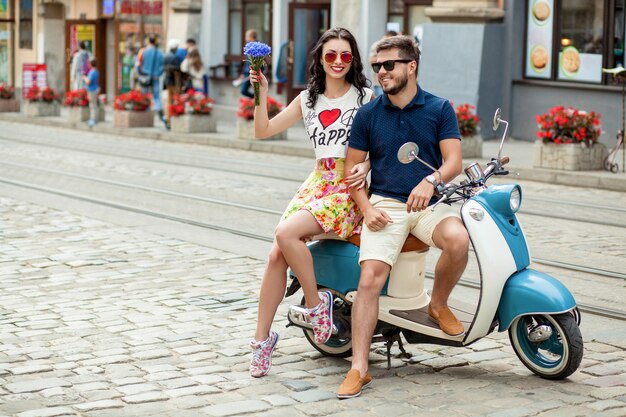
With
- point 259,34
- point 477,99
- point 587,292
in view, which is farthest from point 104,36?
point 587,292

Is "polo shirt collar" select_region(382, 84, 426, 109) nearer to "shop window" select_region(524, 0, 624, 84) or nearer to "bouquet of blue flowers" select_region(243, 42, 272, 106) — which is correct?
"bouquet of blue flowers" select_region(243, 42, 272, 106)

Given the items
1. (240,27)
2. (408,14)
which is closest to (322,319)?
(408,14)

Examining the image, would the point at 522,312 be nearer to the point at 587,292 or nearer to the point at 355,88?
the point at 355,88

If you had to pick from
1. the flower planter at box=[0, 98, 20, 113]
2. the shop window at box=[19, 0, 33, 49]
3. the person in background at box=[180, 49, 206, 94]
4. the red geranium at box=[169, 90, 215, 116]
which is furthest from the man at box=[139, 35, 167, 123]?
the shop window at box=[19, 0, 33, 49]

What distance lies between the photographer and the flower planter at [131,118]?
2584 cm

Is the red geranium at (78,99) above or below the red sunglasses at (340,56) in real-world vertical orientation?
below

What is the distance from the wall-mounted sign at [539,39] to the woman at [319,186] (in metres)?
16.9

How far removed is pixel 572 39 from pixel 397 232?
17.1 m

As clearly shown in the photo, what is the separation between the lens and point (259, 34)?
29.8 m

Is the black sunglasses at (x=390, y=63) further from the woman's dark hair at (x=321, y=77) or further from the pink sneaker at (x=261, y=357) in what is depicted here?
the pink sneaker at (x=261, y=357)

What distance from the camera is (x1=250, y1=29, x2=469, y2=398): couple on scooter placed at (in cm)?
586

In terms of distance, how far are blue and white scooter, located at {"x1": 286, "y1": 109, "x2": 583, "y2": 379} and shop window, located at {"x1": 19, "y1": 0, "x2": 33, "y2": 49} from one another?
34.6 m

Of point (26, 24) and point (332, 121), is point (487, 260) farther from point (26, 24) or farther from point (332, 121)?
point (26, 24)

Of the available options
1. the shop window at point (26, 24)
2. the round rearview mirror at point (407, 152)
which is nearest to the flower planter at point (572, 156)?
the round rearview mirror at point (407, 152)
